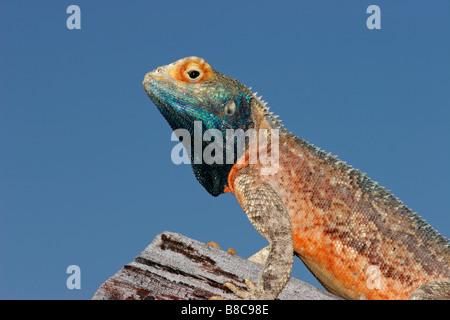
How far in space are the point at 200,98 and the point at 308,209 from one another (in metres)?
3.00

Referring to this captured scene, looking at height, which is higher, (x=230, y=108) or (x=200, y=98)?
(x=200, y=98)

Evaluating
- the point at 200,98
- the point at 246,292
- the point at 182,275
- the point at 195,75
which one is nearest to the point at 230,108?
the point at 200,98

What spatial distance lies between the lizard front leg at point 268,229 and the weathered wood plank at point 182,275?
0.30 metres

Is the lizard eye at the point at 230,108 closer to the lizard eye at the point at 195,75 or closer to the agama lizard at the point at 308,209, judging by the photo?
the agama lizard at the point at 308,209

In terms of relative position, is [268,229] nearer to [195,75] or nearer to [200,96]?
[200,96]

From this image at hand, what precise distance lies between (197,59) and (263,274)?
4.37 m

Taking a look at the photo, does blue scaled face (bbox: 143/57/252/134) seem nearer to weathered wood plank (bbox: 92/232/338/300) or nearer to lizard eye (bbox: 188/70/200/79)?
lizard eye (bbox: 188/70/200/79)

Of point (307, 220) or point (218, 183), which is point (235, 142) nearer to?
point (218, 183)

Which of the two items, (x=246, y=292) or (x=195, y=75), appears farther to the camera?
(x=195, y=75)

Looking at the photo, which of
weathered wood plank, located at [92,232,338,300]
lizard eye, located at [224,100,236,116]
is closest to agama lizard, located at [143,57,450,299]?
lizard eye, located at [224,100,236,116]

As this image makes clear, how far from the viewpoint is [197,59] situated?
31.7 feet

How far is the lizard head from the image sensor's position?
952 cm

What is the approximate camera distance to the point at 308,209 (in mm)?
9188
